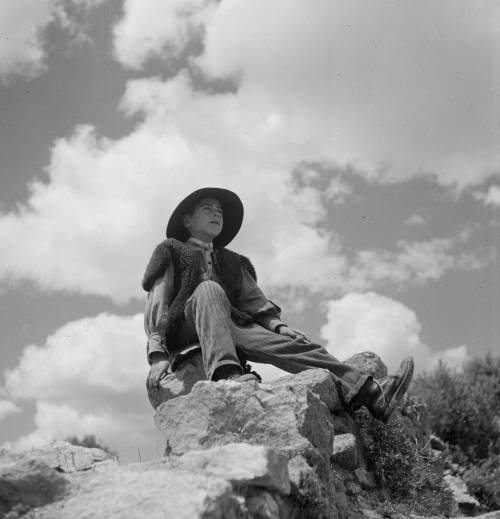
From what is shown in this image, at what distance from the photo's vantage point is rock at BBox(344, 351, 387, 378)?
23.1 feet

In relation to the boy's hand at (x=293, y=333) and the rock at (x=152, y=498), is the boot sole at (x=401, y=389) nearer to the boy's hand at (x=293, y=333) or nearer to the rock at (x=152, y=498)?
the boy's hand at (x=293, y=333)

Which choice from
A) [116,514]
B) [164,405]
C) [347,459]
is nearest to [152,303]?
[164,405]

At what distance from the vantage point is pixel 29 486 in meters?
3.40

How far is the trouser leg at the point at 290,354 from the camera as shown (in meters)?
5.95

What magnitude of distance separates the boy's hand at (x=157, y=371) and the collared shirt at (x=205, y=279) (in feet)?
0.27

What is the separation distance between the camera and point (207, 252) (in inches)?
263

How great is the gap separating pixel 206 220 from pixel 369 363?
7.12 feet

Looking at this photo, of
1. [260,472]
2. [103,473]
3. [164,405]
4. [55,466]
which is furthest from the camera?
[164,405]

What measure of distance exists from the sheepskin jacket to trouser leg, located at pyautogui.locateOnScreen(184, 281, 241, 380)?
233 millimetres

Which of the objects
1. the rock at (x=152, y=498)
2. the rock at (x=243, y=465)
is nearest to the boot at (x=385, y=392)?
the rock at (x=243, y=465)

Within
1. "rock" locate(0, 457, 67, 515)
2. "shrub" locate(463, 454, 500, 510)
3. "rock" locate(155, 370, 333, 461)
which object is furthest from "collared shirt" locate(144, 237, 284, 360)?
"shrub" locate(463, 454, 500, 510)

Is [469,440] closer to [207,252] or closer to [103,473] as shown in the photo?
[207,252]

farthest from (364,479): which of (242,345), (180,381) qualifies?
(180,381)

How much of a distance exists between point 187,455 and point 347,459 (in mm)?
2383
